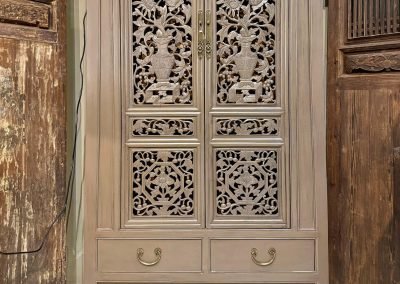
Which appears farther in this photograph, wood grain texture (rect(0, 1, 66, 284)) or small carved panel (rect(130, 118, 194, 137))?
small carved panel (rect(130, 118, 194, 137))

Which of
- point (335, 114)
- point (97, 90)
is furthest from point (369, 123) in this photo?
point (97, 90)

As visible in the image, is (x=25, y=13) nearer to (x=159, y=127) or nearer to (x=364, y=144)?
(x=159, y=127)

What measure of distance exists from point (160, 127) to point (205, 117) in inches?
7.4

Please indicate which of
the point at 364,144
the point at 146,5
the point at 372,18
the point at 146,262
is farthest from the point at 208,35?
the point at 146,262

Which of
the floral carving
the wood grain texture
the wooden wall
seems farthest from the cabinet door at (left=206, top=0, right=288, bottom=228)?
the wood grain texture

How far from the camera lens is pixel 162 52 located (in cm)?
172

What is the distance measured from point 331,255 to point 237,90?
735mm

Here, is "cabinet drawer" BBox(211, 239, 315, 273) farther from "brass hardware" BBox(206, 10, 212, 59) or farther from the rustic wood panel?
"brass hardware" BBox(206, 10, 212, 59)

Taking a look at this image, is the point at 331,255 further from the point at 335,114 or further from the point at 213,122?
the point at 213,122

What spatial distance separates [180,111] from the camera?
5.60ft

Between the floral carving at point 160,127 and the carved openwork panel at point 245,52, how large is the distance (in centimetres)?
18

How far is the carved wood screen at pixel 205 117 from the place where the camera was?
170 cm

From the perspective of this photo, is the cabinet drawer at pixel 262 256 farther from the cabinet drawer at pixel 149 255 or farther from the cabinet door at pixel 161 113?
the cabinet door at pixel 161 113

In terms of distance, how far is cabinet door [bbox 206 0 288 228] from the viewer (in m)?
1.70
